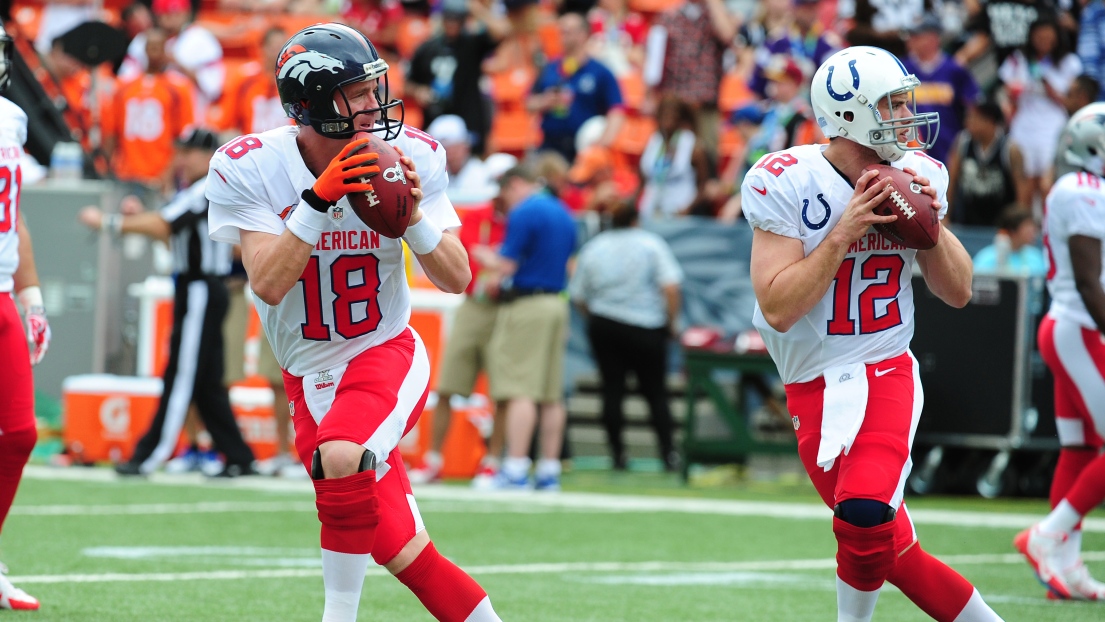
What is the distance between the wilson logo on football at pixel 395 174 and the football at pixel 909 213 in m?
1.27

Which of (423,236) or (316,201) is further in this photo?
(423,236)

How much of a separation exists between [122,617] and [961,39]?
414 inches

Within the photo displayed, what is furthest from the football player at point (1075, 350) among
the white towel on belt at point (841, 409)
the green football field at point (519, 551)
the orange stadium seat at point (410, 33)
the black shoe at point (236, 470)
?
the orange stadium seat at point (410, 33)

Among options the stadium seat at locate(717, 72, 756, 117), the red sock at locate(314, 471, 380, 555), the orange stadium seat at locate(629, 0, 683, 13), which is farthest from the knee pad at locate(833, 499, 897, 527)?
the orange stadium seat at locate(629, 0, 683, 13)

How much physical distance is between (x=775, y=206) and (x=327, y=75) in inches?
50.5

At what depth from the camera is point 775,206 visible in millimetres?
4391

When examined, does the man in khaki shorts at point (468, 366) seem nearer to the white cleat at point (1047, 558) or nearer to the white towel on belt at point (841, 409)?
the white cleat at point (1047, 558)

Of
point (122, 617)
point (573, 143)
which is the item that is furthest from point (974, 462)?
point (122, 617)

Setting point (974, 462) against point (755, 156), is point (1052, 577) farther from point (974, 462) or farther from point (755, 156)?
point (755, 156)

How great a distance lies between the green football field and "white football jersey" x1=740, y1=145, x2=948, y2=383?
1545 mm

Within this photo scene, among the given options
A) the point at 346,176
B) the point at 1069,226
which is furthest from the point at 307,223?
the point at 1069,226

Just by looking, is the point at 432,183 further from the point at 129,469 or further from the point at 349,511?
the point at 129,469

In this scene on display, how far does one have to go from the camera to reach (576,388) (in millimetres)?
12688

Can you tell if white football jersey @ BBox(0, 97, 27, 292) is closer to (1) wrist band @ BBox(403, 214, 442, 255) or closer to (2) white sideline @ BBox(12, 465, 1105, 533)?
(1) wrist band @ BBox(403, 214, 442, 255)
